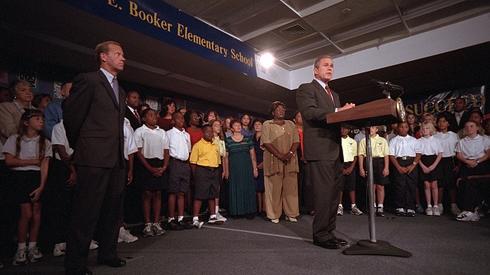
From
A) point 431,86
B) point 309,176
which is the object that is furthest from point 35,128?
point 431,86

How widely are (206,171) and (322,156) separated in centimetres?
216

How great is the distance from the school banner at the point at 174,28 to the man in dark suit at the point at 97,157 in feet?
6.34

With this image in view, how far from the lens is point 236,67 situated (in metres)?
5.85

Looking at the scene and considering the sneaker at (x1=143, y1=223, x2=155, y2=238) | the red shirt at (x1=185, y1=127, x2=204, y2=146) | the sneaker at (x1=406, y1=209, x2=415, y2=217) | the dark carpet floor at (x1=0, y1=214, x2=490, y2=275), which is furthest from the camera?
the red shirt at (x1=185, y1=127, x2=204, y2=146)

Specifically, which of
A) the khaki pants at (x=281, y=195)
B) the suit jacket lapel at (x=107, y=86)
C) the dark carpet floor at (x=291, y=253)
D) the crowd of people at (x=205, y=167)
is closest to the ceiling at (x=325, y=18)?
the crowd of people at (x=205, y=167)

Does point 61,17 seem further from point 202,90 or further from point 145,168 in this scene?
point 202,90

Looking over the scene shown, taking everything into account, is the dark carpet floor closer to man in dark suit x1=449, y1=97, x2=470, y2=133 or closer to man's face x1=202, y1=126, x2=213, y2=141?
man's face x1=202, y1=126, x2=213, y2=141

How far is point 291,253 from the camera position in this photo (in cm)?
241

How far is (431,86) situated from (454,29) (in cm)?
206

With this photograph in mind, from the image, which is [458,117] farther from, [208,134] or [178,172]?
[178,172]

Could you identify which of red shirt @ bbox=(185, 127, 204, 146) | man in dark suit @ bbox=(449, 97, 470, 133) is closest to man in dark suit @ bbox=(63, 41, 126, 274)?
red shirt @ bbox=(185, 127, 204, 146)

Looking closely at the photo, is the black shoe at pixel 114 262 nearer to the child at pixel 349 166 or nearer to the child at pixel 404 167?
the child at pixel 349 166

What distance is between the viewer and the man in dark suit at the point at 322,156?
2.57 meters

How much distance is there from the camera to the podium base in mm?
2193
